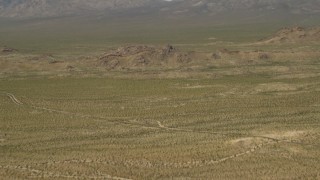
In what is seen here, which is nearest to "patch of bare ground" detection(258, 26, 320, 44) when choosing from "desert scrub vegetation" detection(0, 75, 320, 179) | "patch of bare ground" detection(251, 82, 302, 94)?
→ "desert scrub vegetation" detection(0, 75, 320, 179)

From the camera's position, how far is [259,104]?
161 ft

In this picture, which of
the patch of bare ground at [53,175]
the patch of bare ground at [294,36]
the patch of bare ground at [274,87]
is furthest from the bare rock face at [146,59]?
the patch of bare ground at [53,175]

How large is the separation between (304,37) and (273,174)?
9465cm

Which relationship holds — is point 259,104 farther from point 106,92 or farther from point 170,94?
point 106,92

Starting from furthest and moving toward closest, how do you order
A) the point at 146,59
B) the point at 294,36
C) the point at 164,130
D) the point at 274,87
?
the point at 294,36, the point at 146,59, the point at 274,87, the point at 164,130

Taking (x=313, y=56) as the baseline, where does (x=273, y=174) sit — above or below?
above

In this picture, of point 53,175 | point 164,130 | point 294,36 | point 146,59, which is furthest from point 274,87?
point 294,36

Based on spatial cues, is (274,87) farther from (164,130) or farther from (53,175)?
(53,175)

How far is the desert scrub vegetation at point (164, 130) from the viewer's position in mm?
32094

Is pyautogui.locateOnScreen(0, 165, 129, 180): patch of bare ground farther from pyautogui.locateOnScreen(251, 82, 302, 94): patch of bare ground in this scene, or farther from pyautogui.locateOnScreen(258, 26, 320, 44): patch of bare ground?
pyautogui.locateOnScreen(258, 26, 320, 44): patch of bare ground

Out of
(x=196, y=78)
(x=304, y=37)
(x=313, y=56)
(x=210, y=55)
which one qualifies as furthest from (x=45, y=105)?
(x=304, y=37)

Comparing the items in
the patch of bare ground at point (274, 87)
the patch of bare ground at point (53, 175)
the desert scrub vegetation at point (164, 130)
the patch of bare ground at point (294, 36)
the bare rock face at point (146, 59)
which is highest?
the patch of bare ground at point (53, 175)

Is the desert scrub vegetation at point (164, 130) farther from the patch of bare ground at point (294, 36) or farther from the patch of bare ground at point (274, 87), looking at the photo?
the patch of bare ground at point (294, 36)

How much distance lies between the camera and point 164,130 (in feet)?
133
